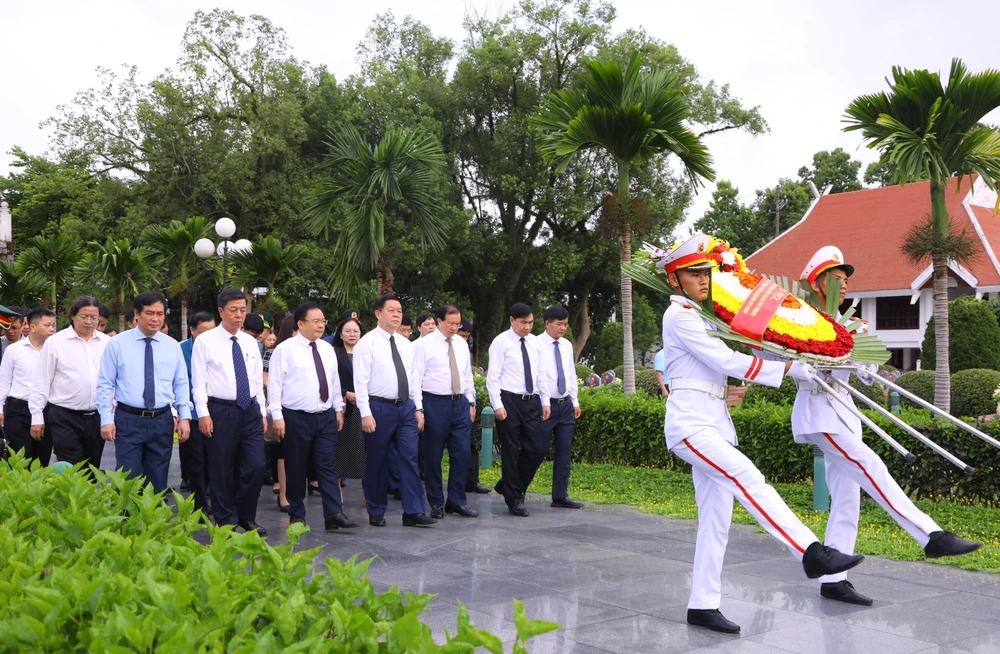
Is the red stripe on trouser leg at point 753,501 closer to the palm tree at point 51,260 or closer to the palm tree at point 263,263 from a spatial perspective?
the palm tree at point 263,263

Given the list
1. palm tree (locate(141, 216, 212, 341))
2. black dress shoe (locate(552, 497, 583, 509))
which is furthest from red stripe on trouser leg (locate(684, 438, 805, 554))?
palm tree (locate(141, 216, 212, 341))

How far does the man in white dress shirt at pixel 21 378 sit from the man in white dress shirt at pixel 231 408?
219 cm

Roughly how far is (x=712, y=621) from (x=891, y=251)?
2834cm

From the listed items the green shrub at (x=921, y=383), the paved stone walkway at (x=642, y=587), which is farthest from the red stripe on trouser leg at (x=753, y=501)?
the green shrub at (x=921, y=383)

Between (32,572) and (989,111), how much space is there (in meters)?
13.1

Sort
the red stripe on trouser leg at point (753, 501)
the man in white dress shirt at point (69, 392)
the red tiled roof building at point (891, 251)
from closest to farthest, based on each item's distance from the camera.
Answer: the red stripe on trouser leg at point (753, 501) → the man in white dress shirt at point (69, 392) → the red tiled roof building at point (891, 251)

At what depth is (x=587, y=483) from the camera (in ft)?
34.3

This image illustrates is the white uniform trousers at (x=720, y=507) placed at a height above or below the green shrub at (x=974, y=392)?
below

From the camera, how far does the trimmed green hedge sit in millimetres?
8508

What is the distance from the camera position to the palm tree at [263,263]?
70.2 ft

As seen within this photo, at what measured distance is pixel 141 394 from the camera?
7176 mm

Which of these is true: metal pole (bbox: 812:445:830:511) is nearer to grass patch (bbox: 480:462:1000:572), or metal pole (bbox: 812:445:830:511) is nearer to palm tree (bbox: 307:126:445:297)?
grass patch (bbox: 480:462:1000:572)

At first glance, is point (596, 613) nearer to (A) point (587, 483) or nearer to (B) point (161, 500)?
(B) point (161, 500)

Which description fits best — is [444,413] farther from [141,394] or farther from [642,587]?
[642,587]
